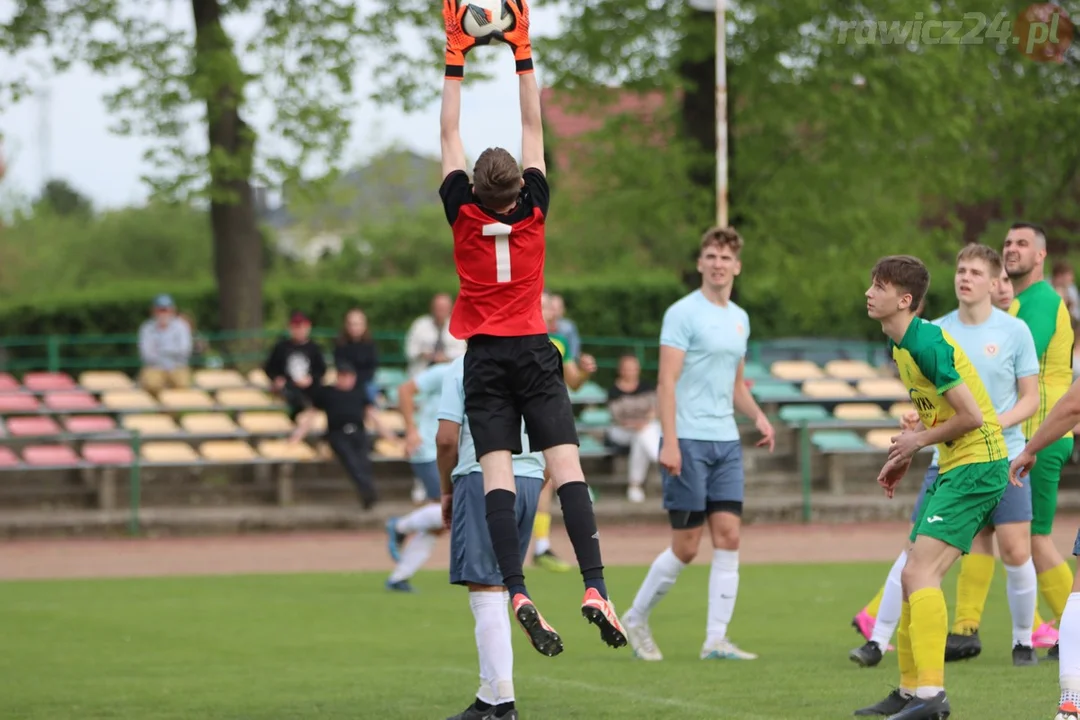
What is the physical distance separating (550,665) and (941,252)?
17.7m

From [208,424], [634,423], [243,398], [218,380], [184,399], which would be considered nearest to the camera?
[634,423]

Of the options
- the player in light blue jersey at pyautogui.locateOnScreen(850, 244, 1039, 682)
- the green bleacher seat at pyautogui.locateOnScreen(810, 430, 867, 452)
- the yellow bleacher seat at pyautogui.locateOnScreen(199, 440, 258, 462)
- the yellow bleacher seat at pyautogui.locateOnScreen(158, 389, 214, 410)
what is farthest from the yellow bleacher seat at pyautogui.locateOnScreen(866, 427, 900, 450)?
the player in light blue jersey at pyautogui.locateOnScreen(850, 244, 1039, 682)

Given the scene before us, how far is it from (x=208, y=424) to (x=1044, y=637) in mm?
13627

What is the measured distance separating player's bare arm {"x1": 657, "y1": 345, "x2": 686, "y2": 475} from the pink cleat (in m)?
2.35

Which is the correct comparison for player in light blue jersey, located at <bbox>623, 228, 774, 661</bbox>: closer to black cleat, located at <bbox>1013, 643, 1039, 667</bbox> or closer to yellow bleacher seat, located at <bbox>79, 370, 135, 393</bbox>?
black cleat, located at <bbox>1013, 643, 1039, 667</bbox>

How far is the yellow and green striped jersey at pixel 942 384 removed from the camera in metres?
6.70

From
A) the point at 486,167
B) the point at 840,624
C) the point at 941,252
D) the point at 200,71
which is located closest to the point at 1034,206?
the point at 941,252

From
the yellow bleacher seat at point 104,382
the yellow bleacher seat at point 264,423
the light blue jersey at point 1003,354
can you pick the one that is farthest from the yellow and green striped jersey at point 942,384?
the yellow bleacher seat at point 104,382

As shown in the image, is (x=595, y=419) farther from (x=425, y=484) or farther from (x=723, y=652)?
(x=723, y=652)

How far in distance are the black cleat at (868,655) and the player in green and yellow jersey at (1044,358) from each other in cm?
107

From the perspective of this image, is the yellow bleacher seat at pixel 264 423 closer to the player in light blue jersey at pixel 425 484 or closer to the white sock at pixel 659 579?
the player in light blue jersey at pixel 425 484

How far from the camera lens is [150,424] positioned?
2088cm

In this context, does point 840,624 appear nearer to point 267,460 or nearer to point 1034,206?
point 267,460

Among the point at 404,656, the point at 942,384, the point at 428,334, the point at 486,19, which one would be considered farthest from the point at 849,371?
the point at 486,19
